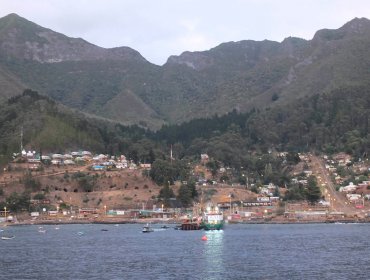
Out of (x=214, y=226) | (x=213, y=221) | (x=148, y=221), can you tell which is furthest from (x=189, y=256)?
(x=148, y=221)

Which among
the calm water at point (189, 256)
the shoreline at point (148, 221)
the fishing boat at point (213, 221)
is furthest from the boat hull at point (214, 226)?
the shoreline at point (148, 221)

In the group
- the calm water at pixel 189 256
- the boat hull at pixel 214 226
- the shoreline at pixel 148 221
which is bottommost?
the calm water at pixel 189 256

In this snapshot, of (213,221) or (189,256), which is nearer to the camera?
(189,256)

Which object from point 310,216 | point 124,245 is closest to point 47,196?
point 310,216

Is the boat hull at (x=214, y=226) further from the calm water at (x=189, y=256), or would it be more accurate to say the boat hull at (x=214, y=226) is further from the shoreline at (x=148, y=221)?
the shoreline at (x=148, y=221)

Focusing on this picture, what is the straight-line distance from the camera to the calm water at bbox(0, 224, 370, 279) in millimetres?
78875

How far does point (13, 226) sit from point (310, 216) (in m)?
76.6

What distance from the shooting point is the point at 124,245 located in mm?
119625

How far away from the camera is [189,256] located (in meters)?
98.9

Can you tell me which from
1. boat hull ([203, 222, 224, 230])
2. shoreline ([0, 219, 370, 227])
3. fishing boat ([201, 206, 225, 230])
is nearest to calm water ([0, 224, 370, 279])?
boat hull ([203, 222, 224, 230])

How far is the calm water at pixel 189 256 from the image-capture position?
78875mm

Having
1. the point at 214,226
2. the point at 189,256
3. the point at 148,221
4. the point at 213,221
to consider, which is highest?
the point at 148,221

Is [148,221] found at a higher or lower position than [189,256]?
higher

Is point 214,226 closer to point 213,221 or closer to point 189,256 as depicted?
point 213,221
